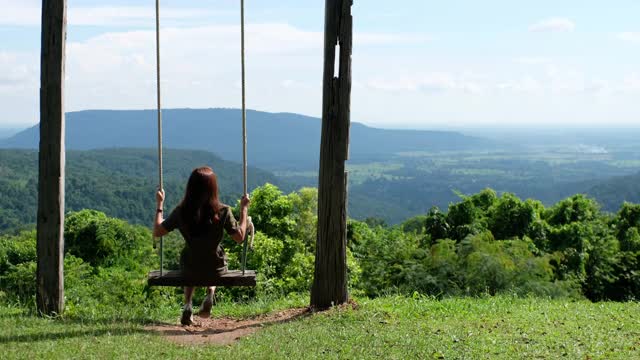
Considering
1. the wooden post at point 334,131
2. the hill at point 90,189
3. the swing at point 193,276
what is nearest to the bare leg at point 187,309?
the swing at point 193,276

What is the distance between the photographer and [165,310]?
1028cm

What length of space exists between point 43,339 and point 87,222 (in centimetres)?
1864

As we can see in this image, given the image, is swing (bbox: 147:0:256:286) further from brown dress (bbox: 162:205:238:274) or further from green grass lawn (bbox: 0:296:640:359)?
green grass lawn (bbox: 0:296:640:359)

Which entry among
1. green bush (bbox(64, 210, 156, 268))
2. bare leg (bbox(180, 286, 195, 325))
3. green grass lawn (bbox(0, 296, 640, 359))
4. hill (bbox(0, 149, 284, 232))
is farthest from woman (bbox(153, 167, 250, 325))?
hill (bbox(0, 149, 284, 232))

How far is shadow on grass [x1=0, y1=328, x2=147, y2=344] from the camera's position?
7613 mm

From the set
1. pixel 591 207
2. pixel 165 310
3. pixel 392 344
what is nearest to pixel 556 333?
pixel 392 344

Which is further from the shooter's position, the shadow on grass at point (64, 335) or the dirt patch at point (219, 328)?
the dirt patch at point (219, 328)

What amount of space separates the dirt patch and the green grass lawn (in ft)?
0.68

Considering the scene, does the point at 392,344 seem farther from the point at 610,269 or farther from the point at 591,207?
the point at 591,207

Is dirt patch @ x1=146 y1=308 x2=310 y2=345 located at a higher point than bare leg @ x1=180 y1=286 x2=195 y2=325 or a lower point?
lower

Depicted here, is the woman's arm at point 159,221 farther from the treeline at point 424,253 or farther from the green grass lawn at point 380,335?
the treeline at point 424,253

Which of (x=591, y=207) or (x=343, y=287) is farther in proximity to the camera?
(x=591, y=207)

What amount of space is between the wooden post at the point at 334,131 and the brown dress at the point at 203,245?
1.50m

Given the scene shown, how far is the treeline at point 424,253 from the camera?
14641 mm
